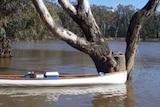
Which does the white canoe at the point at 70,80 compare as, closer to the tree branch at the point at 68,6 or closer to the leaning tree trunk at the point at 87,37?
the leaning tree trunk at the point at 87,37

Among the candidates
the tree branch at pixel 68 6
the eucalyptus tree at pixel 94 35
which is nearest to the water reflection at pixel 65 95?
the eucalyptus tree at pixel 94 35

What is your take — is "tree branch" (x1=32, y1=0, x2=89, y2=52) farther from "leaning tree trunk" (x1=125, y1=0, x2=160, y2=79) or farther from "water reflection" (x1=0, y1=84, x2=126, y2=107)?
"water reflection" (x1=0, y1=84, x2=126, y2=107)

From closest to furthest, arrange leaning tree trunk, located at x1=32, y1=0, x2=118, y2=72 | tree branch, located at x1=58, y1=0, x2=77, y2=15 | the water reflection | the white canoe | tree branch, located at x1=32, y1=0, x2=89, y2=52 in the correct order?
the water reflection < the white canoe < tree branch, located at x1=32, y1=0, x2=89, y2=52 < tree branch, located at x1=58, y1=0, x2=77, y2=15 < leaning tree trunk, located at x1=32, y1=0, x2=118, y2=72

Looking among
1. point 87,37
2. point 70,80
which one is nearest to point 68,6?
point 87,37

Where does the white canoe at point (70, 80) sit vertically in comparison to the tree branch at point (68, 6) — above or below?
below

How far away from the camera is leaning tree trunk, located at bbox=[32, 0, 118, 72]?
15.5m

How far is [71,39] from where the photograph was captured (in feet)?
51.3

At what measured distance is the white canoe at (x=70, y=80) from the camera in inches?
549

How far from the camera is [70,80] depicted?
1442cm

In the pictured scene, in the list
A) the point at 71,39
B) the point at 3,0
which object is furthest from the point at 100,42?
the point at 3,0

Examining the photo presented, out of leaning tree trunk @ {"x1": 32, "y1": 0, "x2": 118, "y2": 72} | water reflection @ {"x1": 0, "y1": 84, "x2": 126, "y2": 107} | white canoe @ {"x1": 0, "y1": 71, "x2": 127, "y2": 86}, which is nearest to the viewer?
water reflection @ {"x1": 0, "y1": 84, "x2": 126, "y2": 107}

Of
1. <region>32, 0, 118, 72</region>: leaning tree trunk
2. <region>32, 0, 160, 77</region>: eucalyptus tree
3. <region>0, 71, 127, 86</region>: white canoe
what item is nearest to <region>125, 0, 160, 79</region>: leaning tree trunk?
<region>32, 0, 160, 77</region>: eucalyptus tree

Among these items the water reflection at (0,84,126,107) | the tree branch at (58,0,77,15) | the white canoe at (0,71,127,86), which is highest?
the tree branch at (58,0,77,15)

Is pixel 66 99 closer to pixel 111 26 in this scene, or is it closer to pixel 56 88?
pixel 56 88
